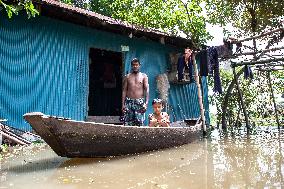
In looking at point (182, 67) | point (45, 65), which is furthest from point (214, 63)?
point (45, 65)

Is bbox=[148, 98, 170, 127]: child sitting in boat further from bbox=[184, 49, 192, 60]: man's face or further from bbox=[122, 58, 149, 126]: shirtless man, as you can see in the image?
bbox=[184, 49, 192, 60]: man's face

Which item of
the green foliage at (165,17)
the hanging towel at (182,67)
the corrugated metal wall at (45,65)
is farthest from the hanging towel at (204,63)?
the green foliage at (165,17)

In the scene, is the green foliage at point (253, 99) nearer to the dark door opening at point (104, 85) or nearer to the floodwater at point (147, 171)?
the dark door opening at point (104, 85)

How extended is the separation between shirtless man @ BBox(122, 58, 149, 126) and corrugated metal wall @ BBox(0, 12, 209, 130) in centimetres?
206

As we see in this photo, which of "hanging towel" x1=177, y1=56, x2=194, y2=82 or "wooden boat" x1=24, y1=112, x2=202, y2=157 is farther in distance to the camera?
"hanging towel" x1=177, y1=56, x2=194, y2=82

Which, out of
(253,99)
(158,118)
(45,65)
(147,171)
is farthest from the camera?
(253,99)

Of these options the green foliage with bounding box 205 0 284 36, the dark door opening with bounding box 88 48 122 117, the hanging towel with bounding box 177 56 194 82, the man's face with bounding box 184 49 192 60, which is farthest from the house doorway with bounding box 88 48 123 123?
the green foliage with bounding box 205 0 284 36

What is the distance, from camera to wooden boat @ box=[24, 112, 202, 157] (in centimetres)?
451

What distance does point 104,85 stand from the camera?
38.9 feet

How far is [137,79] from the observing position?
7.36 metres

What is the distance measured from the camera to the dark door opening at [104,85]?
38.7ft

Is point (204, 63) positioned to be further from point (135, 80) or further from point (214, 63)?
point (135, 80)

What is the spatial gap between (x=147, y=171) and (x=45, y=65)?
4.96 meters

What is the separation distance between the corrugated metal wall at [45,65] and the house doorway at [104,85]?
1.79m
